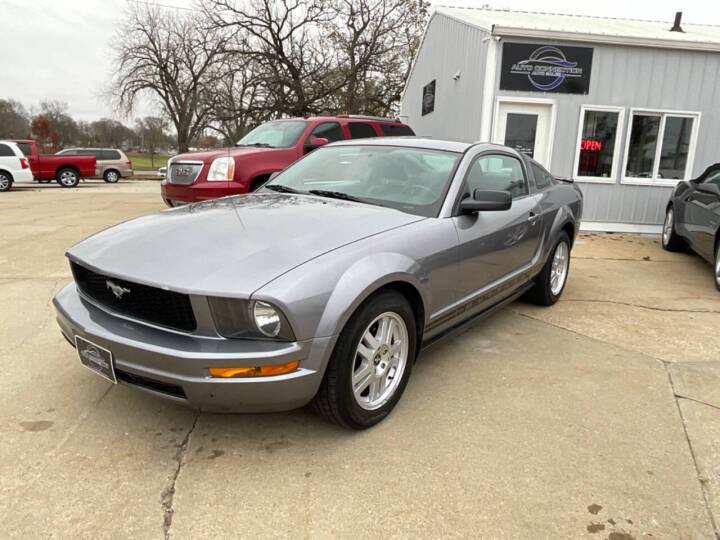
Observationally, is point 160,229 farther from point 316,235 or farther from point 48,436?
point 48,436

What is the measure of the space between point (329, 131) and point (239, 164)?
198 centimetres

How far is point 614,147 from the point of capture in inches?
375

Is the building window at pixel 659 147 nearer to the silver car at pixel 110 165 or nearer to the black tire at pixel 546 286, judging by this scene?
the black tire at pixel 546 286

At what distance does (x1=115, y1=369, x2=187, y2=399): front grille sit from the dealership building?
326 inches

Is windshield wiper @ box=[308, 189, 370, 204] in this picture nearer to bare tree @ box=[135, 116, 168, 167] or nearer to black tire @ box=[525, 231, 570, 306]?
black tire @ box=[525, 231, 570, 306]

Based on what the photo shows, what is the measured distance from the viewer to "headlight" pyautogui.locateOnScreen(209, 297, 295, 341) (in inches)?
87.1

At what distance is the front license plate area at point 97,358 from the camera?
242 cm

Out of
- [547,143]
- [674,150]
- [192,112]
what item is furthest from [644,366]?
[192,112]

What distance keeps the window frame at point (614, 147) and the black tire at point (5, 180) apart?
16629 millimetres

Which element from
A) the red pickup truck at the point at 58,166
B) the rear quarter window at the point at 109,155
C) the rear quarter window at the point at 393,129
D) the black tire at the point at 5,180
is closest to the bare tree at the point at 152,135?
the rear quarter window at the point at 109,155

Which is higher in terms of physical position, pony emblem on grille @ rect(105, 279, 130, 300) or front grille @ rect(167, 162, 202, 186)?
front grille @ rect(167, 162, 202, 186)

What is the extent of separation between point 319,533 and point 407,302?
4.01 ft

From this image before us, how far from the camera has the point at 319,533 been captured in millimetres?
2031

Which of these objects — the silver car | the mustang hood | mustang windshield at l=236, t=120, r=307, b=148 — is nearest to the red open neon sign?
mustang windshield at l=236, t=120, r=307, b=148
